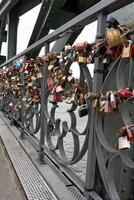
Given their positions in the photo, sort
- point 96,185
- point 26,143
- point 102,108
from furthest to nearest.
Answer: point 26,143
point 96,185
point 102,108

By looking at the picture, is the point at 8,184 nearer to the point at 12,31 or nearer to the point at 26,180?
the point at 26,180

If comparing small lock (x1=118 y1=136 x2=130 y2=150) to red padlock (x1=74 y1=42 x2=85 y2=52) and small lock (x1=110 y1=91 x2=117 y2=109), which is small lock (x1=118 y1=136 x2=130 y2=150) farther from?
red padlock (x1=74 y1=42 x2=85 y2=52)

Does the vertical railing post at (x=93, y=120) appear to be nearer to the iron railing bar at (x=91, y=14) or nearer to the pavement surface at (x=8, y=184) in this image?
the iron railing bar at (x=91, y=14)

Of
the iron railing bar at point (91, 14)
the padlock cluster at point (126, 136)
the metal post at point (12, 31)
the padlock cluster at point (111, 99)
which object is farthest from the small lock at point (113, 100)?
the metal post at point (12, 31)

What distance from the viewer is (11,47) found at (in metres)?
7.91

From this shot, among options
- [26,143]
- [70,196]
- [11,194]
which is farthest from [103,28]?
[26,143]

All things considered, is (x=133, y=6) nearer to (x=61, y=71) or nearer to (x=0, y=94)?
(x=61, y=71)

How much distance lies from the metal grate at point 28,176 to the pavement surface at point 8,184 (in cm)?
6

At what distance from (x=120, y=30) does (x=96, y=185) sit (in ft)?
2.67

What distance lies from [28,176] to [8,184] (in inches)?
9.4

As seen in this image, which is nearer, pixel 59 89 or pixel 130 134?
pixel 130 134

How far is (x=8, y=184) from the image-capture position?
263 centimetres

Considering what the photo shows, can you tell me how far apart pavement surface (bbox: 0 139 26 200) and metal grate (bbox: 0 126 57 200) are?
0.06 m

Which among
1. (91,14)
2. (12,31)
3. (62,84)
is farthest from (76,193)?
(12,31)
